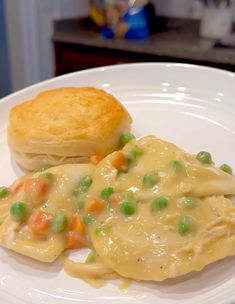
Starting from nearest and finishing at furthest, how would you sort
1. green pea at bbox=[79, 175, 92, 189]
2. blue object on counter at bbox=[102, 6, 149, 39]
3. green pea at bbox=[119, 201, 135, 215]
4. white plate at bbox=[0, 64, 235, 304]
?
1. white plate at bbox=[0, 64, 235, 304]
2. green pea at bbox=[119, 201, 135, 215]
3. green pea at bbox=[79, 175, 92, 189]
4. blue object on counter at bbox=[102, 6, 149, 39]

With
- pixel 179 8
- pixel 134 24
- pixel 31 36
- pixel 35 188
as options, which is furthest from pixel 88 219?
pixel 179 8

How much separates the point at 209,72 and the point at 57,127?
2.12 feet

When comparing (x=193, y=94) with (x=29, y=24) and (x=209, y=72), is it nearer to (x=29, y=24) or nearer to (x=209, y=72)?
(x=209, y=72)

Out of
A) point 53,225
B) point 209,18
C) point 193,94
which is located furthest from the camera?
point 209,18

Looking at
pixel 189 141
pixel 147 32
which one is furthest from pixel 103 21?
pixel 189 141

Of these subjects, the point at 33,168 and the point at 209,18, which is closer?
the point at 33,168

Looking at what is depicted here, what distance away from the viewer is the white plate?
96 centimetres

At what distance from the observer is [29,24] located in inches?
131

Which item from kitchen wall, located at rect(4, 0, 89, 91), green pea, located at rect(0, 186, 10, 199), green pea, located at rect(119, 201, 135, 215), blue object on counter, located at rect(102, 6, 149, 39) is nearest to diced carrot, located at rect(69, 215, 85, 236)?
green pea, located at rect(119, 201, 135, 215)

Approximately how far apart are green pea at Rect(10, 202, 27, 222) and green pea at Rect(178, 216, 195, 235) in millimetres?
377

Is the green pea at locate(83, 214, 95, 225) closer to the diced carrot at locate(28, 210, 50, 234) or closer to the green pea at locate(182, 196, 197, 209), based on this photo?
the diced carrot at locate(28, 210, 50, 234)

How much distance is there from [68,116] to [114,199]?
0.39 metres

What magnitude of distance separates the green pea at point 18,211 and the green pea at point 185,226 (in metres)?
0.38

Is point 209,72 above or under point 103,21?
above
